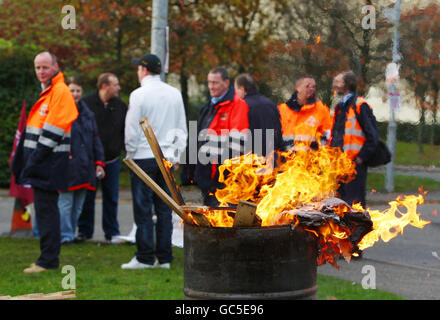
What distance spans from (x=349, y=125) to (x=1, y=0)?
56.6ft

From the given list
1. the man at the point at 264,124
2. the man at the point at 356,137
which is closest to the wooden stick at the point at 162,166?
the man at the point at 264,124

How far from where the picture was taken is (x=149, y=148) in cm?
725

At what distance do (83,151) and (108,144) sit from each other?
858 mm

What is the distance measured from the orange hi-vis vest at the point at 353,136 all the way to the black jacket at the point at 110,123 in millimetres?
3012

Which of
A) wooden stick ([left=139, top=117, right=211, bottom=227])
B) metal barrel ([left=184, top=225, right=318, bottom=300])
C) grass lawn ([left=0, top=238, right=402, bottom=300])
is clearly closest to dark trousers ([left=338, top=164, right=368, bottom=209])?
grass lawn ([left=0, top=238, right=402, bottom=300])

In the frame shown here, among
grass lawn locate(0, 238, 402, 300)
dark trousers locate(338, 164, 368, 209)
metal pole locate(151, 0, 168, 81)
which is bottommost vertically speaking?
grass lawn locate(0, 238, 402, 300)

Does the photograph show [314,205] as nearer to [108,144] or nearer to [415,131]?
[415,131]

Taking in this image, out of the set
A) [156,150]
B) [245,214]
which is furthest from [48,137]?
[245,214]

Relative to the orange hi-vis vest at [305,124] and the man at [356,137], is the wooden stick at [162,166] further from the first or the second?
the man at [356,137]

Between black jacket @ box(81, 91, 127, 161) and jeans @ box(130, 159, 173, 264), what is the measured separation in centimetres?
216

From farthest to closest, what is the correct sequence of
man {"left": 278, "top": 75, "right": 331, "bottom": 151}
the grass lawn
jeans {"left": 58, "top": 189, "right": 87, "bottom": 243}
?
1. jeans {"left": 58, "top": 189, "right": 87, "bottom": 243}
2. man {"left": 278, "top": 75, "right": 331, "bottom": 151}
3. the grass lawn

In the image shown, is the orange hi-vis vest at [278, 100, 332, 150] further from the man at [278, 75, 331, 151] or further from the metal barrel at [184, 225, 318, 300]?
the metal barrel at [184, 225, 318, 300]

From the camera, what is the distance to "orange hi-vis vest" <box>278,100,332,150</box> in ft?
22.8

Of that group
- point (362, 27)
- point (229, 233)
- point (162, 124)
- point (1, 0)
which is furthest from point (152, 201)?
point (1, 0)
